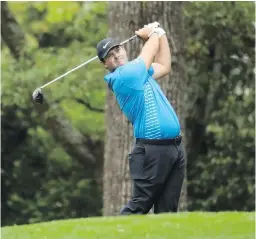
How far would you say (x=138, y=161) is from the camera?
19.7 feet

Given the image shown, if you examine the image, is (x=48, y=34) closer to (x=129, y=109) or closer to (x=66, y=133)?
(x=66, y=133)

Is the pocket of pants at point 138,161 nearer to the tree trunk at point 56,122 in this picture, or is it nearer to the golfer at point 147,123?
the golfer at point 147,123

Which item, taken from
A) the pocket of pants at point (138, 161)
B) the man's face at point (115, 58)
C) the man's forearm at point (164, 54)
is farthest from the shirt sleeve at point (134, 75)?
the pocket of pants at point (138, 161)

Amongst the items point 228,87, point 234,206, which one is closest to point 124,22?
point 228,87

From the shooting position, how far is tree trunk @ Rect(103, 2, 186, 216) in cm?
1159

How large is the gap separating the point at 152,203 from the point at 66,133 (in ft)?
34.2

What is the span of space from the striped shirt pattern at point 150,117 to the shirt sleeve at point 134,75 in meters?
0.08

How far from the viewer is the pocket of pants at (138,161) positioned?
5.99 m

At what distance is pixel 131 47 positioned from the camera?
1173 centimetres

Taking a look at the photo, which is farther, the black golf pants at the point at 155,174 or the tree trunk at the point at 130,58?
the tree trunk at the point at 130,58

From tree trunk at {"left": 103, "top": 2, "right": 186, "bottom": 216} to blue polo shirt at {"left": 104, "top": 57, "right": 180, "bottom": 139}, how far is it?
5624 mm

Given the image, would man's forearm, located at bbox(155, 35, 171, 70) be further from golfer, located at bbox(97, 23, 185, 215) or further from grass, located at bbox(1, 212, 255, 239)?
grass, located at bbox(1, 212, 255, 239)

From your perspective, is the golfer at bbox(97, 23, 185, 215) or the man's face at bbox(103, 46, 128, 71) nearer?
the golfer at bbox(97, 23, 185, 215)

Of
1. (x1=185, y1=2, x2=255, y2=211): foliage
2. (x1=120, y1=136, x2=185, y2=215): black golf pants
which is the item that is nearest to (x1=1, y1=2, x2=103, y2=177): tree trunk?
(x1=185, y1=2, x2=255, y2=211): foliage
